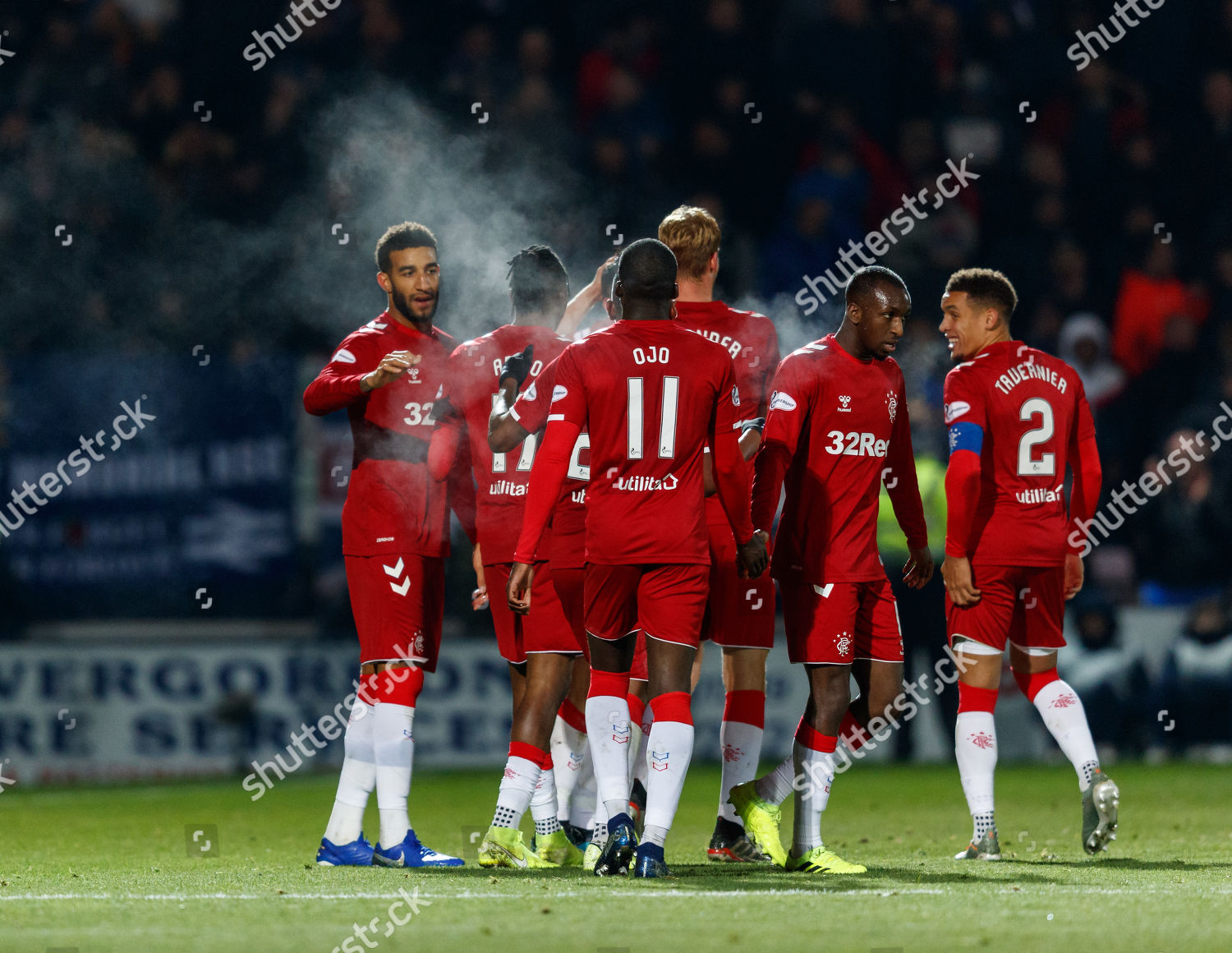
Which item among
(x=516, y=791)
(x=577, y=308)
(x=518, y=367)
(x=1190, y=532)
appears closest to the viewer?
(x=516, y=791)

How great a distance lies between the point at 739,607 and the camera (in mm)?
7230

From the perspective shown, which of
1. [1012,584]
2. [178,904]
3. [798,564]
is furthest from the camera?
[1012,584]

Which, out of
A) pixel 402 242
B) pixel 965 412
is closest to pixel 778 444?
pixel 965 412

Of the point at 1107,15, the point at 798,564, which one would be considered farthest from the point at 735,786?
the point at 1107,15

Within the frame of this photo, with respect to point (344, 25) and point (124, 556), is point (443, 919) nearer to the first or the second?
point (124, 556)

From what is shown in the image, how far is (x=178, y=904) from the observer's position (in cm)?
575

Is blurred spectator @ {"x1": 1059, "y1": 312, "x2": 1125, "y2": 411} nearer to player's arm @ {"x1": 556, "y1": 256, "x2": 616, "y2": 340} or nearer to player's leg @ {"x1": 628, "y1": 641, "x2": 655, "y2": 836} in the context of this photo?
player's arm @ {"x1": 556, "y1": 256, "x2": 616, "y2": 340}

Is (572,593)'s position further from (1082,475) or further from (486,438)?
(1082,475)

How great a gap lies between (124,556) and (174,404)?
1.20 m

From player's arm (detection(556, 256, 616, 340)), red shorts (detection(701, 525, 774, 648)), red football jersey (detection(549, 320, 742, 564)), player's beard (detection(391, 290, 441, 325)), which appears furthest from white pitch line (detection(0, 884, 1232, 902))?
player's arm (detection(556, 256, 616, 340))

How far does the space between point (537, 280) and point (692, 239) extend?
2.08ft

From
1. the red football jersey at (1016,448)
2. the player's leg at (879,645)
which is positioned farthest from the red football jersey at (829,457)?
the red football jersey at (1016,448)

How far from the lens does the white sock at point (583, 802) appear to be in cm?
745

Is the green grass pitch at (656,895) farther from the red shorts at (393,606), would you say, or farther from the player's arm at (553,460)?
the player's arm at (553,460)
